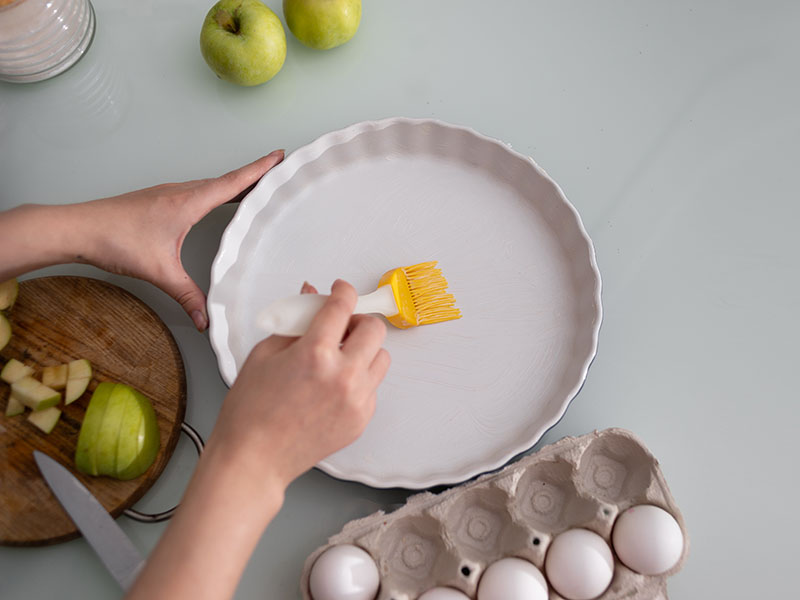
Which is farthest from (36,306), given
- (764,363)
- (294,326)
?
(764,363)

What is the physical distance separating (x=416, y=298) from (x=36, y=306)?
23.7 inches

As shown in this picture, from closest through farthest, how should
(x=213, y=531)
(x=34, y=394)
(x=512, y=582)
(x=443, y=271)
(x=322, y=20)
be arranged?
(x=213, y=531) → (x=512, y=582) → (x=34, y=394) → (x=443, y=271) → (x=322, y=20)

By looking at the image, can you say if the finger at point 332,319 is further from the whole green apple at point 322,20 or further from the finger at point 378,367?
the whole green apple at point 322,20

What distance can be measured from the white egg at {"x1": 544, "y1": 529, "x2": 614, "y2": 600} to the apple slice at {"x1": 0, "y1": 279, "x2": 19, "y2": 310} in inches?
34.6

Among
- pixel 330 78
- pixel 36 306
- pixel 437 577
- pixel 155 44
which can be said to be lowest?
pixel 437 577

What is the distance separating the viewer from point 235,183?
999mm

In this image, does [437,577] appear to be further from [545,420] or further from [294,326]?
[294,326]

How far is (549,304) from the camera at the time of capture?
99 cm

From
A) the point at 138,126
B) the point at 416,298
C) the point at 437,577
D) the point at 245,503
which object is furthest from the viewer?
the point at 138,126

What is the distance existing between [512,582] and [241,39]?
0.96 metres

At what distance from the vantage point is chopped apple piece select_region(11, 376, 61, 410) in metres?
0.90

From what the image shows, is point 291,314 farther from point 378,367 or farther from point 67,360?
point 67,360

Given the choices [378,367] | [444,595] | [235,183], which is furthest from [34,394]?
[444,595]

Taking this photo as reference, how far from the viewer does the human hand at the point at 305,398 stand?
67 cm
